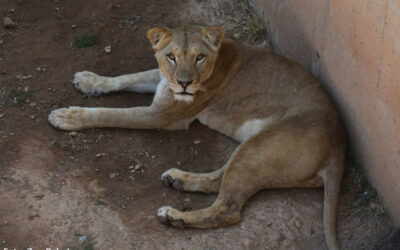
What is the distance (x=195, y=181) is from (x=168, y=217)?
427 mm

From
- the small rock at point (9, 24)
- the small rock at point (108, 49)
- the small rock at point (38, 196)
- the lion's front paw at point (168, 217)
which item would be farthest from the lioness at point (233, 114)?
the small rock at point (9, 24)

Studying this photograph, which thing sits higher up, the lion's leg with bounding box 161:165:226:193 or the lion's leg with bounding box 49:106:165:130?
the lion's leg with bounding box 49:106:165:130

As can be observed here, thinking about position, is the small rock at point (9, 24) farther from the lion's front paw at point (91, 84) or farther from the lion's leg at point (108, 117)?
the lion's leg at point (108, 117)

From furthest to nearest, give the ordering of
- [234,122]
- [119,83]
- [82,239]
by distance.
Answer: [119,83], [234,122], [82,239]

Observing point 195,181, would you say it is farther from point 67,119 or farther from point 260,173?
point 67,119

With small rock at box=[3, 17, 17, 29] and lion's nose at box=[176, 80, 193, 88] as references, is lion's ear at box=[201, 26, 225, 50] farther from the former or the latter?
small rock at box=[3, 17, 17, 29]

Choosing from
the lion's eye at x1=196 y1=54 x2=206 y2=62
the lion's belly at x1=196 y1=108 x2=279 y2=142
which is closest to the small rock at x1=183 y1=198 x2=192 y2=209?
the lion's belly at x1=196 y1=108 x2=279 y2=142

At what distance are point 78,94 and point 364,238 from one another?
276cm

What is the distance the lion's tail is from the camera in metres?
4.14

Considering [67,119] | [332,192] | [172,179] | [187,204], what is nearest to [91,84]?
[67,119]

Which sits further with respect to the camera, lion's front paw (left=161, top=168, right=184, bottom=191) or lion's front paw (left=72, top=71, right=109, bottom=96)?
lion's front paw (left=72, top=71, right=109, bottom=96)

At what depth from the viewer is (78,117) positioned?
5.18 metres

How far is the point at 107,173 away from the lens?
486cm

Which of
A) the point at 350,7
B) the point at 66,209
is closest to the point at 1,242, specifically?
the point at 66,209
